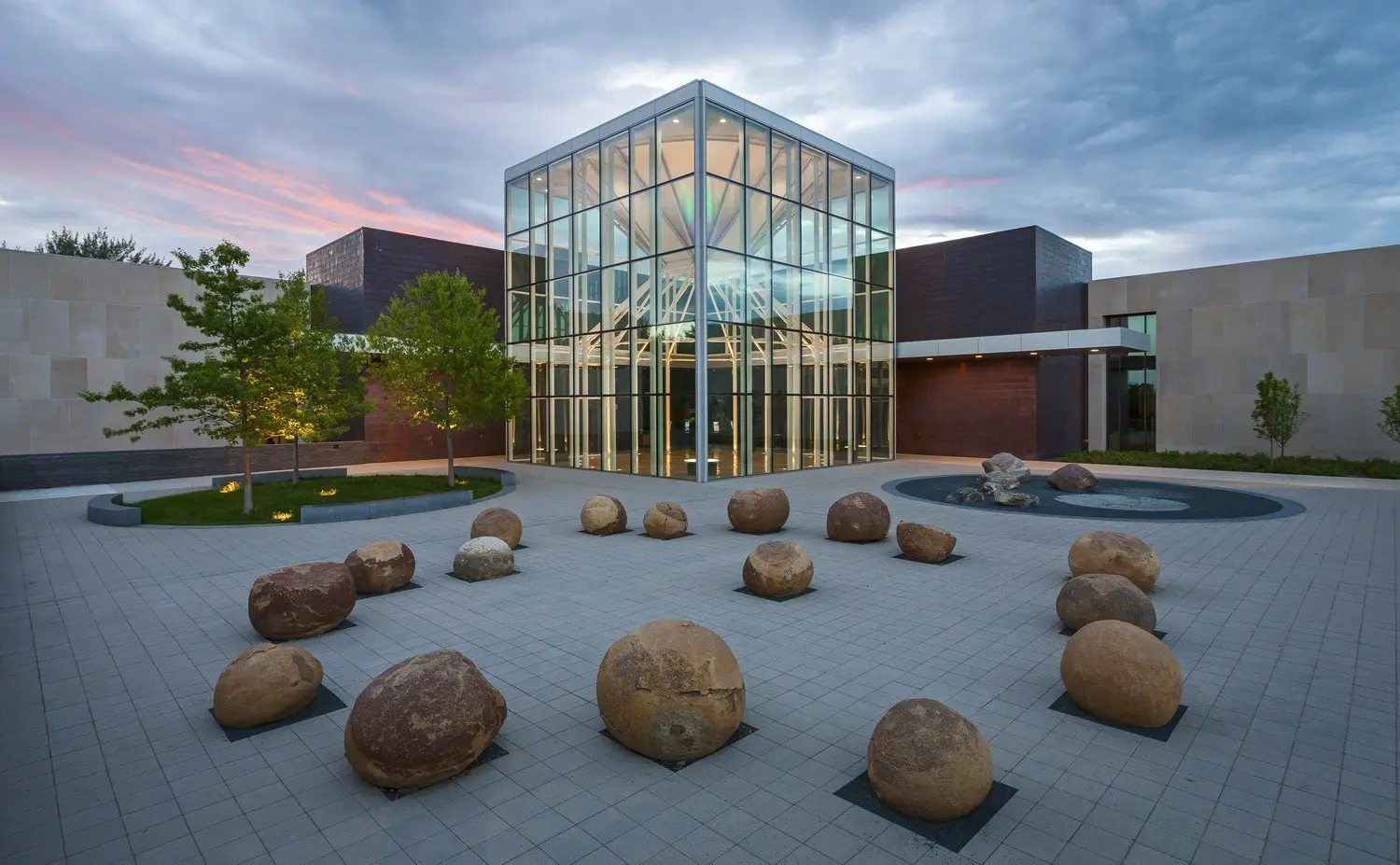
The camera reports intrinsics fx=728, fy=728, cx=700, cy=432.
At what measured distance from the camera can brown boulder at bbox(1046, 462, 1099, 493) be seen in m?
21.2

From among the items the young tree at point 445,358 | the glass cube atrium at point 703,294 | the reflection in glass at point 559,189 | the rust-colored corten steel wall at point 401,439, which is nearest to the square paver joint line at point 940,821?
the young tree at point 445,358

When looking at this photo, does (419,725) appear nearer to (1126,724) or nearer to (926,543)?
(1126,724)

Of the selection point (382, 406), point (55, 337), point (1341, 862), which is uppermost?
point (55, 337)

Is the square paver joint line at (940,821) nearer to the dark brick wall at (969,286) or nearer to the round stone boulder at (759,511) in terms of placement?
the round stone boulder at (759,511)

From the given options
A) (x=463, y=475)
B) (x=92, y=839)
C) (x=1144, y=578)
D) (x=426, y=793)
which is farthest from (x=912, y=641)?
(x=463, y=475)

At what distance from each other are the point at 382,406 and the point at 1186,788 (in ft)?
106

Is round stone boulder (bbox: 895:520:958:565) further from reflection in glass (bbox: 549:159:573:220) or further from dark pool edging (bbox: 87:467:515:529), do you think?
reflection in glass (bbox: 549:159:573:220)

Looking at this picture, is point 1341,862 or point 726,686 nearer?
point 1341,862

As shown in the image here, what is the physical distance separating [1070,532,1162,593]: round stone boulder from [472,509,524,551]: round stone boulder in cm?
944

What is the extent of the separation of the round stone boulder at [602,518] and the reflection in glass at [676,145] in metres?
14.8

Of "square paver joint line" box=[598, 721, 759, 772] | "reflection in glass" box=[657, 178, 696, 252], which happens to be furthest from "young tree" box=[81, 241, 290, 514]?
"square paver joint line" box=[598, 721, 759, 772]

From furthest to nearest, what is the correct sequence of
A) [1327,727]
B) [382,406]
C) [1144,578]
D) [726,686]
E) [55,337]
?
1. [382,406]
2. [55,337]
3. [1144,578]
4. [1327,727]
5. [726,686]

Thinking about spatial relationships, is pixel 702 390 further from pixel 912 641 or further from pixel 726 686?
pixel 726 686

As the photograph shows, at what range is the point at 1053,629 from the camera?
345 inches
